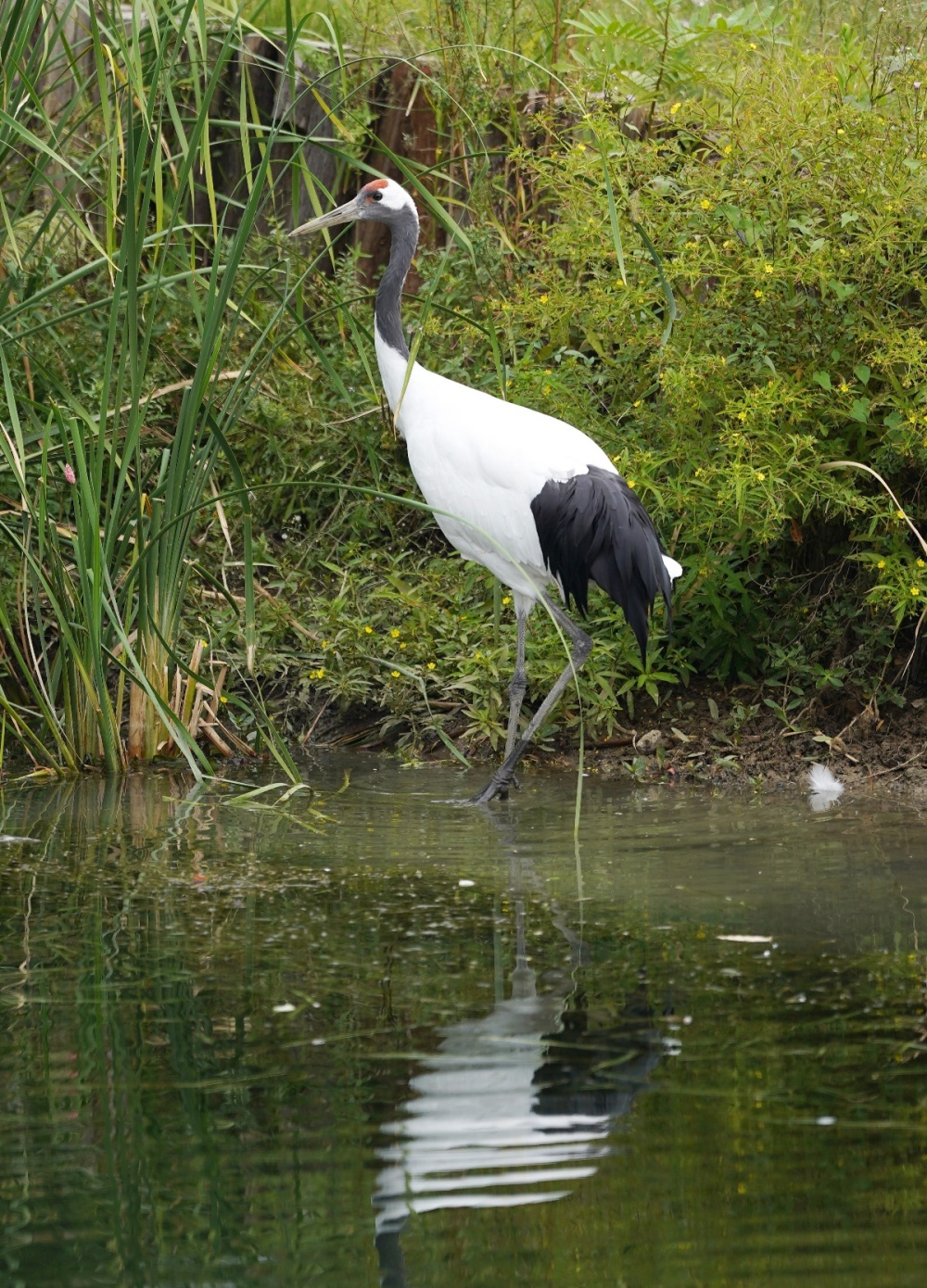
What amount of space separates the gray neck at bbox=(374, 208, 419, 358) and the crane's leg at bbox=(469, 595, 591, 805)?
3.91 ft

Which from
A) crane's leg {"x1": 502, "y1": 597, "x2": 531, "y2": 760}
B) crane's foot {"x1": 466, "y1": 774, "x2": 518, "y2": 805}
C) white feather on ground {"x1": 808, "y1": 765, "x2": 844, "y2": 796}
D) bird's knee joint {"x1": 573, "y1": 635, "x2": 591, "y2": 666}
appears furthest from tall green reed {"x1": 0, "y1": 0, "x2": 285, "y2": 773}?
white feather on ground {"x1": 808, "y1": 765, "x2": 844, "y2": 796}

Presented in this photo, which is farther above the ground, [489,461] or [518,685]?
[489,461]

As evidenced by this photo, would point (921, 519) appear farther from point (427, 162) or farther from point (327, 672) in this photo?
point (427, 162)

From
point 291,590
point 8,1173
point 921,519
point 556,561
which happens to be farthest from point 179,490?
point 8,1173

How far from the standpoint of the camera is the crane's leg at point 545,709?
5270mm

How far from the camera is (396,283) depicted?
6125 mm

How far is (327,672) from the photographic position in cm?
629

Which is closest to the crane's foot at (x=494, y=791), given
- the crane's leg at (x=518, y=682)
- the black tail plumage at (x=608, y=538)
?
the crane's leg at (x=518, y=682)

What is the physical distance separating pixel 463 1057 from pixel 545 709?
2.95 metres

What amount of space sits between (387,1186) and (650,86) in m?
6.40

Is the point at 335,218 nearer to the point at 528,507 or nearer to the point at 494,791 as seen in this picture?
the point at 528,507

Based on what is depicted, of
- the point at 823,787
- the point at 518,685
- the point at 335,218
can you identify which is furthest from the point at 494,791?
the point at 335,218

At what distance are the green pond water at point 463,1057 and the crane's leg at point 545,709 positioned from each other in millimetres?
654

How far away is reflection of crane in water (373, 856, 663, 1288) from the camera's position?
2.18 meters
